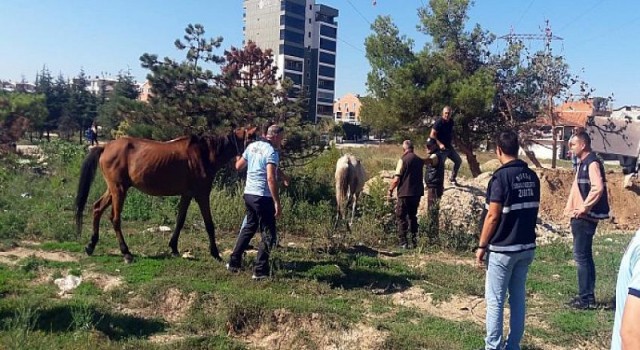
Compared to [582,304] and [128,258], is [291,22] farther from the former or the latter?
[582,304]

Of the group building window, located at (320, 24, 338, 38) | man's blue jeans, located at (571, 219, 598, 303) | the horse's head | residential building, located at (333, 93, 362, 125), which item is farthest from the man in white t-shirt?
residential building, located at (333, 93, 362, 125)

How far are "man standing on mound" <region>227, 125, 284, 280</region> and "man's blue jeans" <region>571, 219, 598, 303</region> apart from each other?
11.0ft

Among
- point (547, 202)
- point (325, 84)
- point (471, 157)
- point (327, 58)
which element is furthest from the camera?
point (325, 84)

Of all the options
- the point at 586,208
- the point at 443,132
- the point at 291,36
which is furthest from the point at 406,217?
the point at 291,36

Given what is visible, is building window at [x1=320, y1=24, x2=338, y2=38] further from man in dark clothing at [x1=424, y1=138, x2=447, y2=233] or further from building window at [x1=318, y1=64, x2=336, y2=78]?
man in dark clothing at [x1=424, y1=138, x2=447, y2=233]

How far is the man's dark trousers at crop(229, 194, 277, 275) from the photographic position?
6.46 meters

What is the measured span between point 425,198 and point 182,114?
592 centimetres

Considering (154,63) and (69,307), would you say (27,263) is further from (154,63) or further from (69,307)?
(154,63)

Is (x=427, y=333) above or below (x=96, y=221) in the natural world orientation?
below

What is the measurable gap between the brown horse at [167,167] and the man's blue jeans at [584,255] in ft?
13.9

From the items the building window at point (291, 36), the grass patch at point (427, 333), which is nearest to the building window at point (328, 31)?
the building window at point (291, 36)

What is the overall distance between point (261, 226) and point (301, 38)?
8474 centimetres

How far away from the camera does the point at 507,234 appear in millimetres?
4461

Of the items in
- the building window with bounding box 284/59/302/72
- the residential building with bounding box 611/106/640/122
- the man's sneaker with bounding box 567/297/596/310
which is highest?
the building window with bounding box 284/59/302/72
